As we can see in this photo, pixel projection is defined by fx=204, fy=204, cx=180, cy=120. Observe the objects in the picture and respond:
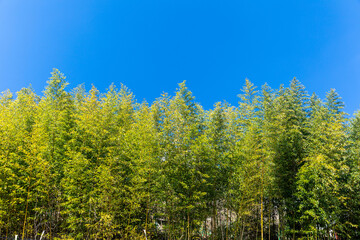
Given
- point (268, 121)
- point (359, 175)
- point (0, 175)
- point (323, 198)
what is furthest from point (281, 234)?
point (0, 175)

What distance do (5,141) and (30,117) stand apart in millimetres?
2876

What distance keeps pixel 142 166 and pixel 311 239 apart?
934cm

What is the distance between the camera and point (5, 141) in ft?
30.3

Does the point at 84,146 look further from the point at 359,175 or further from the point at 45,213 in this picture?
the point at 359,175

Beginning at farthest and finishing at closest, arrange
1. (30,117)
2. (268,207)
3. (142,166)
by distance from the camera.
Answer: (268,207) → (30,117) → (142,166)

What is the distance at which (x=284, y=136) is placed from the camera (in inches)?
472

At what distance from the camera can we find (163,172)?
1000 cm

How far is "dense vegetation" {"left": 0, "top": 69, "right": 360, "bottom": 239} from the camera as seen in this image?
9.30m

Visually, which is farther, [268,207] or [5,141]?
[268,207]

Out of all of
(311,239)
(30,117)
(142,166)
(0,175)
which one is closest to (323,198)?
(311,239)

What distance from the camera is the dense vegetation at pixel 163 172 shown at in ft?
30.5

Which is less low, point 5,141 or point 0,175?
point 5,141

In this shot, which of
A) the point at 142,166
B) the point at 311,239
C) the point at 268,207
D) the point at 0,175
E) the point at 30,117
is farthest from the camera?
the point at 268,207

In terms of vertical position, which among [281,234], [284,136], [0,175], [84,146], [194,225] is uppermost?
[284,136]
